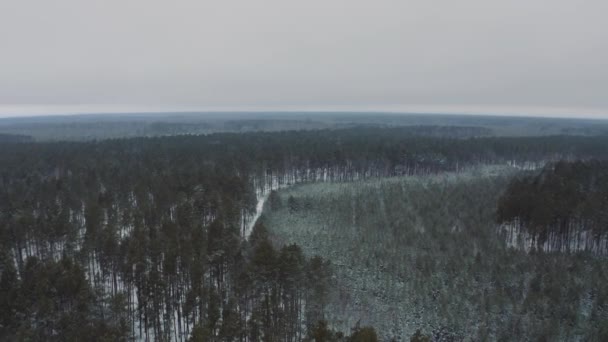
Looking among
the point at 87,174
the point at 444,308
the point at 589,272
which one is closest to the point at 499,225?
the point at 589,272

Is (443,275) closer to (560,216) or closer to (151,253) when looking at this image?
(560,216)

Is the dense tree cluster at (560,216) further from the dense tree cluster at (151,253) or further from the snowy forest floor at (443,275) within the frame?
the dense tree cluster at (151,253)

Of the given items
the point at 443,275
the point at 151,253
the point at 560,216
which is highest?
the point at 560,216

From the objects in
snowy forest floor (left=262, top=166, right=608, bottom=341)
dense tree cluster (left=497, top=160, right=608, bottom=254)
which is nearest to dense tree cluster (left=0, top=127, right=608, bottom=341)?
snowy forest floor (left=262, top=166, right=608, bottom=341)

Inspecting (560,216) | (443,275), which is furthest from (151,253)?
Answer: (560,216)

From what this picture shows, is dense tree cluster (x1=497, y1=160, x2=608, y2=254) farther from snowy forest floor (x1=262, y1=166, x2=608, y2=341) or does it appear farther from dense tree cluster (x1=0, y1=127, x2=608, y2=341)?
dense tree cluster (x1=0, y1=127, x2=608, y2=341)
